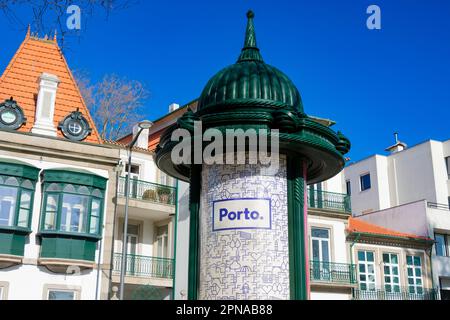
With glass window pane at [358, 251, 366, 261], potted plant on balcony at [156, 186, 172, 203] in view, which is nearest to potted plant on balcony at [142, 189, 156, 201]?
potted plant on balcony at [156, 186, 172, 203]

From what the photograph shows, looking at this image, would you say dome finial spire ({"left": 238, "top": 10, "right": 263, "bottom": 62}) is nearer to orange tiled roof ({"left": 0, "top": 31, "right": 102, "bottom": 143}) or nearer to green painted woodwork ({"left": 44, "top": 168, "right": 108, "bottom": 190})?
green painted woodwork ({"left": 44, "top": 168, "right": 108, "bottom": 190})

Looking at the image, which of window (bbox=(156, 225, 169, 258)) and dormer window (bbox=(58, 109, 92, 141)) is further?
window (bbox=(156, 225, 169, 258))

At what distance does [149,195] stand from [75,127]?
14.3 feet

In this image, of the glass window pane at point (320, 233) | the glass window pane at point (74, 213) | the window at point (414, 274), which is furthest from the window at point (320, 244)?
the glass window pane at point (74, 213)

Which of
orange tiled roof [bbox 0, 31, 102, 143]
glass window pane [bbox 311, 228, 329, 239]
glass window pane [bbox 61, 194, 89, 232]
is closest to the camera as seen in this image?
glass window pane [bbox 61, 194, 89, 232]

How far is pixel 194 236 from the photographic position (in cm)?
790

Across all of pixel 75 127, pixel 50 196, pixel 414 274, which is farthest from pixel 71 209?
pixel 414 274

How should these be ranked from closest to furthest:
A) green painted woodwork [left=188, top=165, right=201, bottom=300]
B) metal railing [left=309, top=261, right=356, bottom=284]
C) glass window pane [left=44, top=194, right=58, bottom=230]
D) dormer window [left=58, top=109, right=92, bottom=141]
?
green painted woodwork [left=188, top=165, right=201, bottom=300]
glass window pane [left=44, top=194, right=58, bottom=230]
dormer window [left=58, top=109, right=92, bottom=141]
metal railing [left=309, top=261, right=356, bottom=284]

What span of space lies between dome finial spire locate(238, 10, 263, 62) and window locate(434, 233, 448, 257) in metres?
27.4

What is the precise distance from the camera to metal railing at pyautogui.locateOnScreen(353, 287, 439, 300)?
29.6 m

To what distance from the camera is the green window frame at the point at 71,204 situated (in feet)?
71.4

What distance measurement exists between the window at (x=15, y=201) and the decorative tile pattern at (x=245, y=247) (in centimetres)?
1501

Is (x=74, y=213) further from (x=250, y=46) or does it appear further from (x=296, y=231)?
(x=296, y=231)
